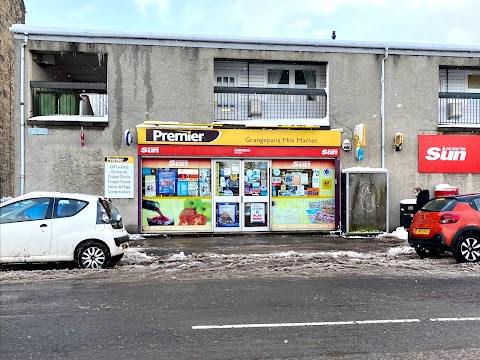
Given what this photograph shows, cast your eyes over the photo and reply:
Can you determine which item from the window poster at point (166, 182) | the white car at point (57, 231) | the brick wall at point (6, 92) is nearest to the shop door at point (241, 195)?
the window poster at point (166, 182)

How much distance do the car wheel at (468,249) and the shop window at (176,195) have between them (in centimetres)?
795

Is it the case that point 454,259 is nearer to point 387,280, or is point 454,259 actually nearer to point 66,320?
point 387,280

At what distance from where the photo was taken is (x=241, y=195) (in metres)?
16.0

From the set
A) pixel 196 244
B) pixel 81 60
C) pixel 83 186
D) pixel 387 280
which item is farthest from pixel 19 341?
pixel 81 60

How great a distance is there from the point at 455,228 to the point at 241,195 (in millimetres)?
7350

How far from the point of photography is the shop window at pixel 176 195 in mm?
15469

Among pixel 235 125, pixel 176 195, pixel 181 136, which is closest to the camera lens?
pixel 181 136

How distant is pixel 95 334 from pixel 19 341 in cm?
76

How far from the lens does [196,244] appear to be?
44.3 ft

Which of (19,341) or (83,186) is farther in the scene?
(83,186)

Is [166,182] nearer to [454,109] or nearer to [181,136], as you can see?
[181,136]

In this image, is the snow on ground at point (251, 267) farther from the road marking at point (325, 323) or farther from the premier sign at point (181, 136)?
the premier sign at point (181, 136)

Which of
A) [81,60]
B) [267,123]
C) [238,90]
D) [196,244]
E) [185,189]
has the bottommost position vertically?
[196,244]

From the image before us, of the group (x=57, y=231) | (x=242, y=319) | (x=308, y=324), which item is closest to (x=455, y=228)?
(x=308, y=324)
